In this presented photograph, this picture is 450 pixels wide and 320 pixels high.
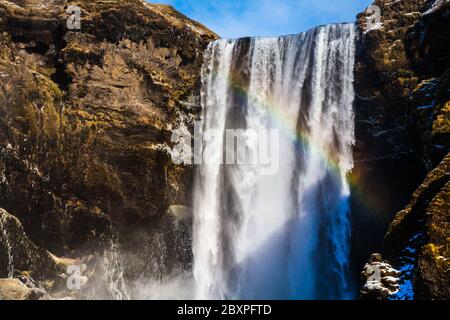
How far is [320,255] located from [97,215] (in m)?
13.8

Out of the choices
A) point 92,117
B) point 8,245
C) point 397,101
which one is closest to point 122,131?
point 92,117

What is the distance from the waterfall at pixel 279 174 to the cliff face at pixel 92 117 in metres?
2.15

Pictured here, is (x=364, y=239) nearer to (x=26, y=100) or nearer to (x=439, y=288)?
(x=439, y=288)

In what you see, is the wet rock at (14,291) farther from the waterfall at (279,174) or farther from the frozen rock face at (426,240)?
the frozen rock face at (426,240)

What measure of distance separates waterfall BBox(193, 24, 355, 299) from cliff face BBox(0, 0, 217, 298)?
7.05 feet

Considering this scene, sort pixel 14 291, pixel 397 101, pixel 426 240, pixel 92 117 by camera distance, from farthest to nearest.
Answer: pixel 92 117 < pixel 397 101 < pixel 14 291 < pixel 426 240

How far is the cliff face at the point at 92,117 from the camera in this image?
29.3 m

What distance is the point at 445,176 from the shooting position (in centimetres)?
1903

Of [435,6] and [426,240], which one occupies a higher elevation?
[435,6]

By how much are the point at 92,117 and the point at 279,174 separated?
1260cm

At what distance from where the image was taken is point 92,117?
31.1 m

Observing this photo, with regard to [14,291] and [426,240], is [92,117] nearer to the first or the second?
[14,291]

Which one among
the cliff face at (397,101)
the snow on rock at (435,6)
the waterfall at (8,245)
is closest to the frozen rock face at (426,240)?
the cliff face at (397,101)

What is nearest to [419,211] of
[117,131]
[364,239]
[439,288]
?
[439,288]
